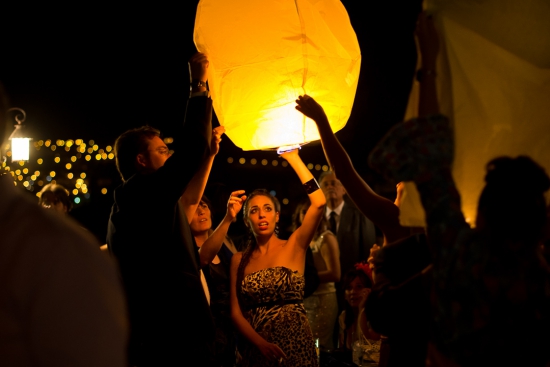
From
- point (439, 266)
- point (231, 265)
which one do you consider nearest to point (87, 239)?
point (439, 266)

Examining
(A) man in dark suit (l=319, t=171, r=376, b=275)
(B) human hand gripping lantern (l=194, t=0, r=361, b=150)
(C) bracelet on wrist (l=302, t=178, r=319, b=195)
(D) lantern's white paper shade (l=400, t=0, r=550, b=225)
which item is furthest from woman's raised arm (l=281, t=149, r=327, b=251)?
(A) man in dark suit (l=319, t=171, r=376, b=275)

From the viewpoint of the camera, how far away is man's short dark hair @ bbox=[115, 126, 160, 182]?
9.50 feet

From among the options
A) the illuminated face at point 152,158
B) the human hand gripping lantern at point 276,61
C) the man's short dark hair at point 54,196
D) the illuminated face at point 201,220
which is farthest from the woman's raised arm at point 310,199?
the man's short dark hair at point 54,196

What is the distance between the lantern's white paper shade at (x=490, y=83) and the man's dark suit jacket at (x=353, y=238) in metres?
4.58

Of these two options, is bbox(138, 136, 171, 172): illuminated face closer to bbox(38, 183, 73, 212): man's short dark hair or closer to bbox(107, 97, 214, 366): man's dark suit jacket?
bbox(107, 97, 214, 366): man's dark suit jacket

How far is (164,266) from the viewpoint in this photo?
255 centimetres

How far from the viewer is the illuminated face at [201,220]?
169 inches

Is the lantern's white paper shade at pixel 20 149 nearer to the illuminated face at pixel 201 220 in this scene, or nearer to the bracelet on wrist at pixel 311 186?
the illuminated face at pixel 201 220

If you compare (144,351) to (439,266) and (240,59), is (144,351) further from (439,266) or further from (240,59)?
(439,266)

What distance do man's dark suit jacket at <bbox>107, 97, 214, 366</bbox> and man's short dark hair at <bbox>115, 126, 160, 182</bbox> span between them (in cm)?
31

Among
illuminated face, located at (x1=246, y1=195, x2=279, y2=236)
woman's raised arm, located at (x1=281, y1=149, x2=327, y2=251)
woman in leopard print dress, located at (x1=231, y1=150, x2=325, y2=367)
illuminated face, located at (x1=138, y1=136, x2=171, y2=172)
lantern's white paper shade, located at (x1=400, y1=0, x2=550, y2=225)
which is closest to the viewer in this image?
lantern's white paper shade, located at (x1=400, y1=0, x2=550, y2=225)

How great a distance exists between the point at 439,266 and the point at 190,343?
1.50 m

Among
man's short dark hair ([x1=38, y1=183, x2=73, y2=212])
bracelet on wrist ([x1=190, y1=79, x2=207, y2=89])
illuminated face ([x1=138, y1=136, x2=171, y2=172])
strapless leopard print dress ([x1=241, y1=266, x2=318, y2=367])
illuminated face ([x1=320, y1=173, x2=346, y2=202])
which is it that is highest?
bracelet on wrist ([x1=190, y1=79, x2=207, y2=89])

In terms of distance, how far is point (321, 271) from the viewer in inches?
238
